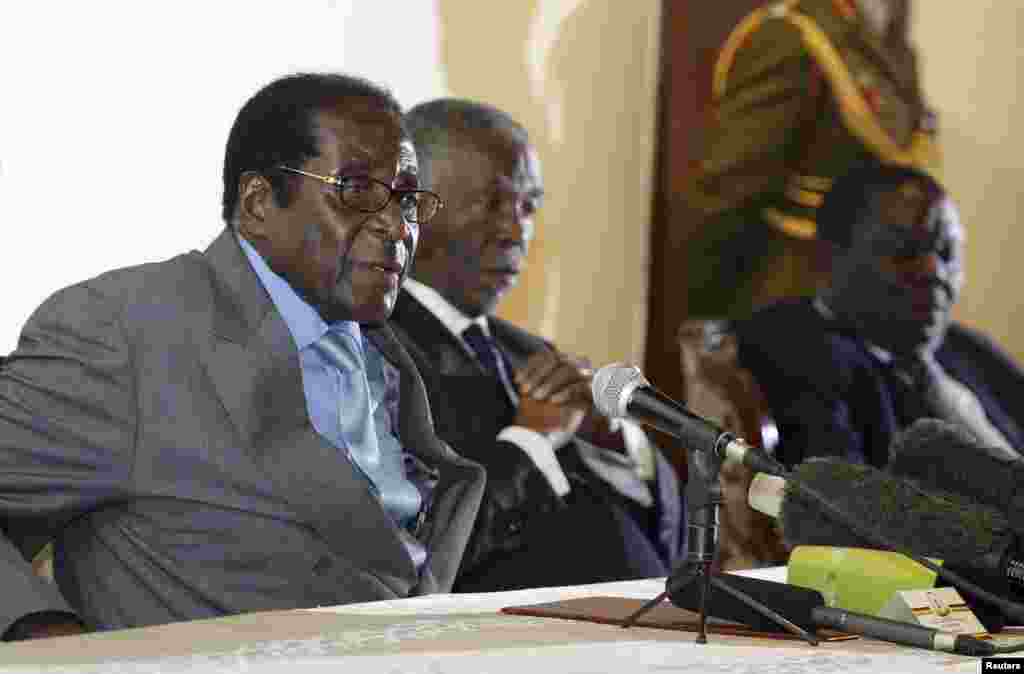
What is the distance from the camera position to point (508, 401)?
3.26m

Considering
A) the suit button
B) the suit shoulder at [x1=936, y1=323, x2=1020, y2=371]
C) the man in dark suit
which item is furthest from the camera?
the suit shoulder at [x1=936, y1=323, x2=1020, y2=371]

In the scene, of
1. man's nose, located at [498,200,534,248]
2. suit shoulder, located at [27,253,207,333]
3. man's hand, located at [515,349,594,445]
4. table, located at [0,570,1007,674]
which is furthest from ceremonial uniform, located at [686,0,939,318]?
table, located at [0,570,1007,674]

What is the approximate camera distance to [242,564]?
8.12 feet

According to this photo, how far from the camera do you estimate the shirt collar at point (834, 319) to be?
456 cm

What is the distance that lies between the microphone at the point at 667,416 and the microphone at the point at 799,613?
0.66ft

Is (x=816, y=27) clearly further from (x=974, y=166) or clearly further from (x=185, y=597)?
(x=185, y=597)

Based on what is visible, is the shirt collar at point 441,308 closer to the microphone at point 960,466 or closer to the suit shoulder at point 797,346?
the microphone at point 960,466

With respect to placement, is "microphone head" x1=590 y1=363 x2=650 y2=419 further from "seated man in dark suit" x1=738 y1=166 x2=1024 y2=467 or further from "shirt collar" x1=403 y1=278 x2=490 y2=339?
"seated man in dark suit" x1=738 y1=166 x2=1024 y2=467

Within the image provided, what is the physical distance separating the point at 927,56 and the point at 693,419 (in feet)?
11.4

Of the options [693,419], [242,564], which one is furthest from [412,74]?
[693,419]

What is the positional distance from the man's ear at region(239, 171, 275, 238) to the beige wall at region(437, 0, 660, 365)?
968 millimetres

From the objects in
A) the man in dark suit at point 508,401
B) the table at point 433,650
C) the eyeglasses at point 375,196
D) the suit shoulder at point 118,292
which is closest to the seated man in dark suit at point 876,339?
the man in dark suit at point 508,401

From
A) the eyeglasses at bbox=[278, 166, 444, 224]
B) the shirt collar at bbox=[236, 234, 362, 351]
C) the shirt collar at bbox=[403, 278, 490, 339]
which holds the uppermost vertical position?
the eyeglasses at bbox=[278, 166, 444, 224]

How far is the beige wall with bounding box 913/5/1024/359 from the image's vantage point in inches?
198
